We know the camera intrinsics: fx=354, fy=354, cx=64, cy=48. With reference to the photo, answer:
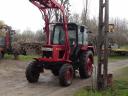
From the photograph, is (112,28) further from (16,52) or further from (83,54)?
(16,52)

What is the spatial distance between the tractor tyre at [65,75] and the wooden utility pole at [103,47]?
5.53 ft

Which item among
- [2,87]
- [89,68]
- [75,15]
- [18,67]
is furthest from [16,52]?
[75,15]

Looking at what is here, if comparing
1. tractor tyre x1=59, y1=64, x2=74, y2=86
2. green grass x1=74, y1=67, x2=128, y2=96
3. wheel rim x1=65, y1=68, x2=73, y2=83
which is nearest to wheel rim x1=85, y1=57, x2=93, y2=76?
wheel rim x1=65, y1=68, x2=73, y2=83

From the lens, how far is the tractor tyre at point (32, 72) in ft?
50.9

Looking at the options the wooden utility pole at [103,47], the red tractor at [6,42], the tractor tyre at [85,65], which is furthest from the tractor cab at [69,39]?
the red tractor at [6,42]

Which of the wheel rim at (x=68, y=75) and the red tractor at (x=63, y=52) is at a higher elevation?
the red tractor at (x=63, y=52)

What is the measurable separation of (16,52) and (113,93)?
14049 millimetres

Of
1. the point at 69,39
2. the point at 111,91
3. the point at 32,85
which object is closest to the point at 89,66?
the point at 69,39

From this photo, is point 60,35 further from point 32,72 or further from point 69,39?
point 32,72

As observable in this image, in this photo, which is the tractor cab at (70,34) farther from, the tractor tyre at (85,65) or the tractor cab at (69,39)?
the tractor tyre at (85,65)

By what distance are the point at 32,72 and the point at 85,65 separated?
2697 mm

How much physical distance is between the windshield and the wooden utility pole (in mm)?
3141

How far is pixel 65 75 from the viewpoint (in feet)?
48.1

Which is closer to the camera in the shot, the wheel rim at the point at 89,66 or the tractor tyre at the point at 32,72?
the tractor tyre at the point at 32,72
